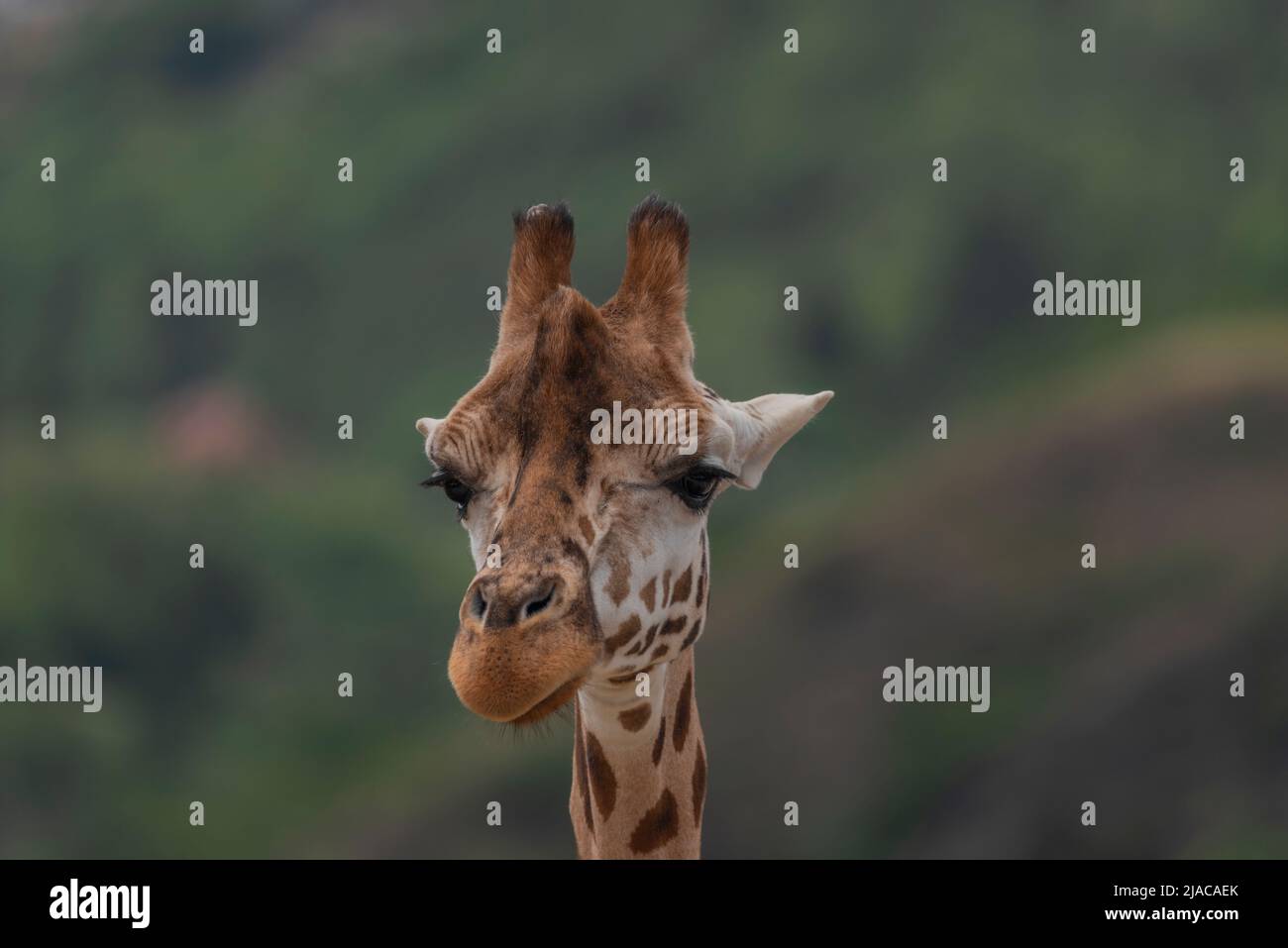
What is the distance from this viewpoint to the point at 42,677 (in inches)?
760

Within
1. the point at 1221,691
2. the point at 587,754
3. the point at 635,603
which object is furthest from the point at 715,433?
the point at 1221,691

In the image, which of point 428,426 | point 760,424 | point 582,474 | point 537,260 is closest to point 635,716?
point 582,474

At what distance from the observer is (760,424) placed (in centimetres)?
551

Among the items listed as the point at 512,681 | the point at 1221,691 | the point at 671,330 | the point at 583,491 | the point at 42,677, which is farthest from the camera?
the point at 42,677

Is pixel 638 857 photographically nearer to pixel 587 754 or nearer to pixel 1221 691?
pixel 587 754

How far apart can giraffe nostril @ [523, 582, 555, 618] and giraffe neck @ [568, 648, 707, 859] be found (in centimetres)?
84

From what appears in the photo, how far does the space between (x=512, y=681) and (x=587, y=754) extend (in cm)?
126

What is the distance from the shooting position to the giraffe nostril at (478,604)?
14.4ft

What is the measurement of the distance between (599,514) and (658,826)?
4.22 feet

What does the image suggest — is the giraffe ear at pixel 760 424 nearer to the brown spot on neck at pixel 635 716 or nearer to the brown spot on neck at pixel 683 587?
the brown spot on neck at pixel 683 587

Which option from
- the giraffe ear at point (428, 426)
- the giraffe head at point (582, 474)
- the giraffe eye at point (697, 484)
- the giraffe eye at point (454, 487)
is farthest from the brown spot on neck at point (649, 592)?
the giraffe ear at point (428, 426)

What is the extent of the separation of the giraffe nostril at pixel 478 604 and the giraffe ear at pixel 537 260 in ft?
4.18

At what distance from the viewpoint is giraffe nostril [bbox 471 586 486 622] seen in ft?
14.4

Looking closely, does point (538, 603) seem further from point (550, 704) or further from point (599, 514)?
point (599, 514)
